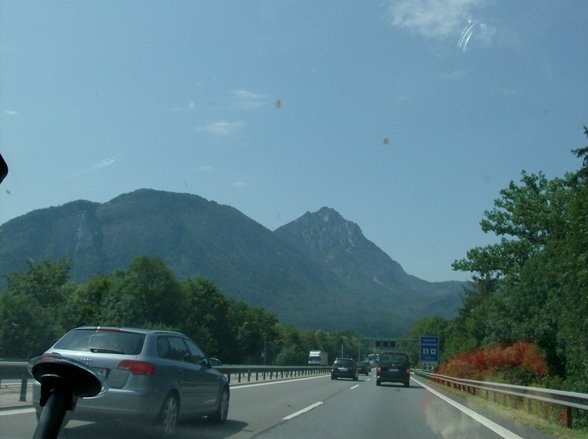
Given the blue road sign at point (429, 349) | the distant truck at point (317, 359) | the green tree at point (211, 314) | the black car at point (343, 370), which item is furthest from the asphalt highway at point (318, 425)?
the distant truck at point (317, 359)

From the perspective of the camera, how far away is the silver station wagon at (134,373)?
10.6 m

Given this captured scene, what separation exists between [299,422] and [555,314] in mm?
31205

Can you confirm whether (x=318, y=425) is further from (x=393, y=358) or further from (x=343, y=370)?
(x=343, y=370)

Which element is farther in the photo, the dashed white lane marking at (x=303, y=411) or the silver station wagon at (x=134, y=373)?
the dashed white lane marking at (x=303, y=411)

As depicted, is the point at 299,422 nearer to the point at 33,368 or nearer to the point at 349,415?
the point at 349,415

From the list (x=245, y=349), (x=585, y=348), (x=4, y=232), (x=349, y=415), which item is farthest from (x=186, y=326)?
(x=349, y=415)

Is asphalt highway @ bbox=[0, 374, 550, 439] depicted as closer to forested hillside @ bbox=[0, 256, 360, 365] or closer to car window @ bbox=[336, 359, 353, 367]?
car window @ bbox=[336, 359, 353, 367]

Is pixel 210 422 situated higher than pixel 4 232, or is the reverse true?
pixel 4 232

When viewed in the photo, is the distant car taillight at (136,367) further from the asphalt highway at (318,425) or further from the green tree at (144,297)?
the green tree at (144,297)

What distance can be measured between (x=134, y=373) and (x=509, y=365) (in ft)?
101

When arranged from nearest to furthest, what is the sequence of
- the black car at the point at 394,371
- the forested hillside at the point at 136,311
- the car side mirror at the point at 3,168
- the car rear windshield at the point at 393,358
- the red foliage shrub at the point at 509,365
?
the car side mirror at the point at 3,168 → the red foliage shrub at the point at 509,365 → the black car at the point at 394,371 → the car rear windshield at the point at 393,358 → the forested hillside at the point at 136,311

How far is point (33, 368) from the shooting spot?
3785 mm

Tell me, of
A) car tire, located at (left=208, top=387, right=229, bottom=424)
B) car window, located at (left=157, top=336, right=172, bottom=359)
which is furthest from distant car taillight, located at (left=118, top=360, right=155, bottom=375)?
car tire, located at (left=208, top=387, right=229, bottom=424)

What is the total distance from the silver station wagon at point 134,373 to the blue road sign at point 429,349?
59162mm
